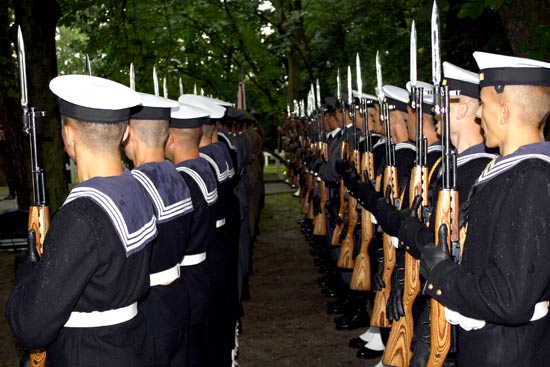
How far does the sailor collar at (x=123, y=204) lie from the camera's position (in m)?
2.54

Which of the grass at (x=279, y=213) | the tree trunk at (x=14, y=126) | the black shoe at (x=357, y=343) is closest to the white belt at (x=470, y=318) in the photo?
the black shoe at (x=357, y=343)

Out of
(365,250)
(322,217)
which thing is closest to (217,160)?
(365,250)

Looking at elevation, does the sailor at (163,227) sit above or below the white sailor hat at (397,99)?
below

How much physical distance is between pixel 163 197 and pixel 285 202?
1384 centimetres

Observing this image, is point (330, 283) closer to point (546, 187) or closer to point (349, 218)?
point (349, 218)

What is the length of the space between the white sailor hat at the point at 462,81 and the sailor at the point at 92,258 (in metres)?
1.47

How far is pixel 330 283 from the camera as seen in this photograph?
7.93 m

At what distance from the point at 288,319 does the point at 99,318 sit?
449 centimetres

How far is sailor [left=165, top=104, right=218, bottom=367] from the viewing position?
155 inches

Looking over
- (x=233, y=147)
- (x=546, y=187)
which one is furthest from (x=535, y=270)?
(x=233, y=147)

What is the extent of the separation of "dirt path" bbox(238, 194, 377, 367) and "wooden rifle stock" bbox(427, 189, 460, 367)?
9.13ft

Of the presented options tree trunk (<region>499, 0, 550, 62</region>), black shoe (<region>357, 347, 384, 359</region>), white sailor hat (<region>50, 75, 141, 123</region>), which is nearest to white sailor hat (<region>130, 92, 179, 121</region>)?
white sailor hat (<region>50, 75, 141, 123</region>)

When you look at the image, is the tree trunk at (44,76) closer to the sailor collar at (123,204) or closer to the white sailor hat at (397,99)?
the white sailor hat at (397,99)

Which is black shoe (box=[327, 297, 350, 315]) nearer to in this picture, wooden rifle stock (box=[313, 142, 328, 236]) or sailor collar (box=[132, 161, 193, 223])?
wooden rifle stock (box=[313, 142, 328, 236])
